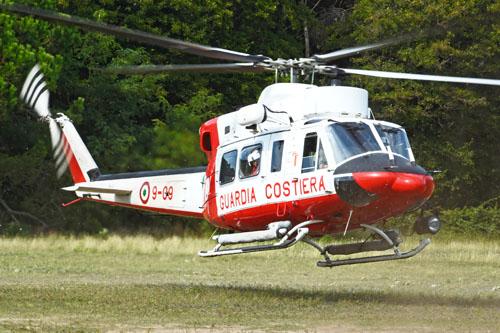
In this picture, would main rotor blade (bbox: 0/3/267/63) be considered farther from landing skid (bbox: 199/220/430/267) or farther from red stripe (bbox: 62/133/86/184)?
red stripe (bbox: 62/133/86/184)

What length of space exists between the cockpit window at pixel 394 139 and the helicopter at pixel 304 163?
0.06 feet

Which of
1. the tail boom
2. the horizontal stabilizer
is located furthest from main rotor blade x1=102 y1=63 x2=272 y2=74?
the horizontal stabilizer

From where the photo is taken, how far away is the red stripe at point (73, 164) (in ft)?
56.0

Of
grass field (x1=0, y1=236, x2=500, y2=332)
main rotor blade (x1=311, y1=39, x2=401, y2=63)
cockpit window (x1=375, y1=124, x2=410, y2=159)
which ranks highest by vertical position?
main rotor blade (x1=311, y1=39, x2=401, y2=63)

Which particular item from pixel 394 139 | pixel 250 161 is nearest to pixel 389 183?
pixel 394 139

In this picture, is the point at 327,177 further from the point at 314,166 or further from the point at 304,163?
the point at 304,163

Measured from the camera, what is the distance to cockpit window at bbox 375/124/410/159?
1170 cm

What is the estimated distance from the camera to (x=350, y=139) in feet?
37.8

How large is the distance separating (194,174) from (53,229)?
18.9m

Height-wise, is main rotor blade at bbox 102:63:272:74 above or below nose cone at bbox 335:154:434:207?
above

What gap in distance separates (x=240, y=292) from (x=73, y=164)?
5513 mm

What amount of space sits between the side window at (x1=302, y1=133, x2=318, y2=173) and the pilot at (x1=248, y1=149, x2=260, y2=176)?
3.20 ft

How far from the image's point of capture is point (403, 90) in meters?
32.9

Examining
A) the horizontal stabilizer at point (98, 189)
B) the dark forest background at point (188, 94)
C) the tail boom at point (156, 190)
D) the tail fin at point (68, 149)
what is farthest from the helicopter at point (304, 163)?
the dark forest background at point (188, 94)
